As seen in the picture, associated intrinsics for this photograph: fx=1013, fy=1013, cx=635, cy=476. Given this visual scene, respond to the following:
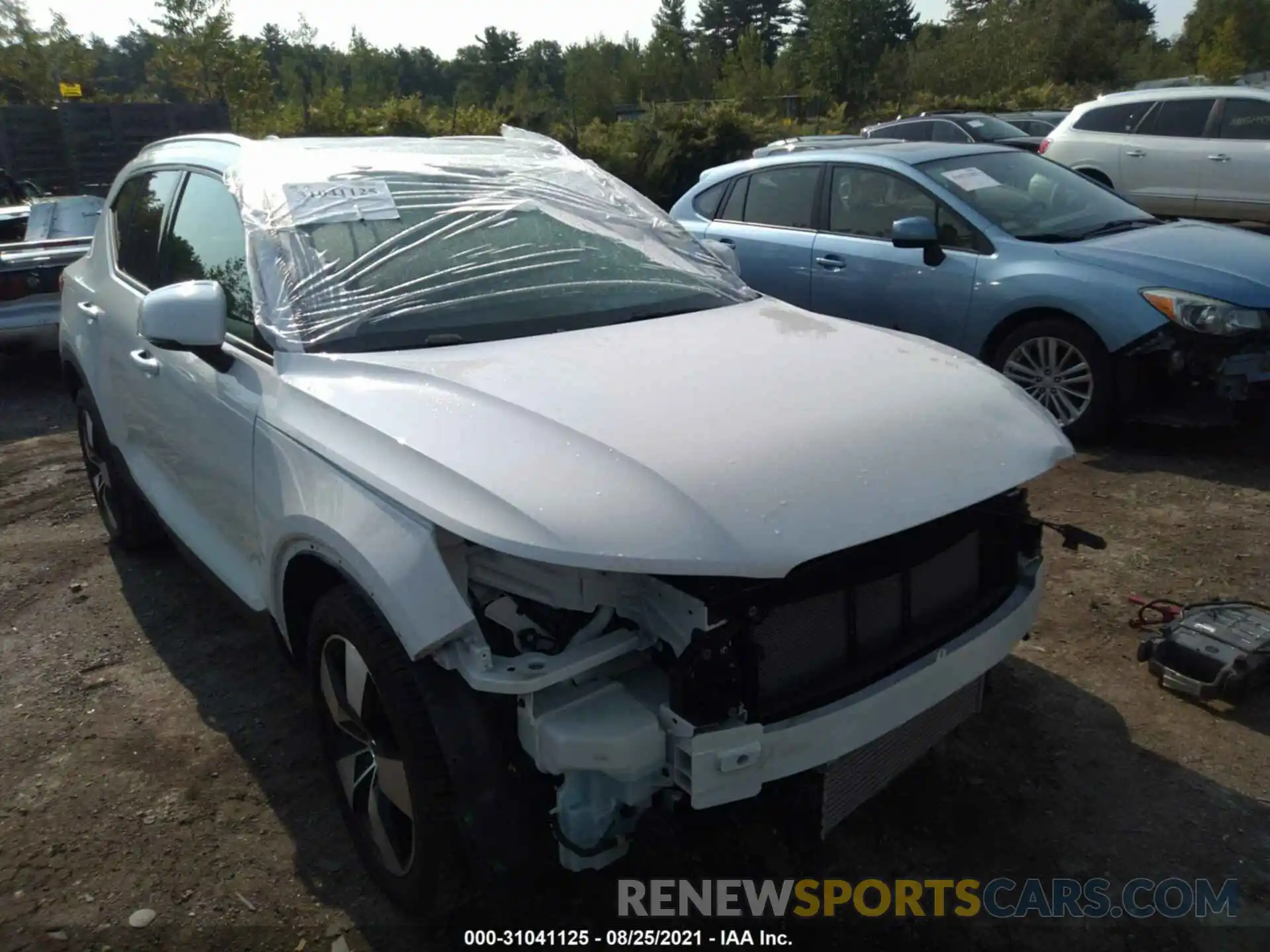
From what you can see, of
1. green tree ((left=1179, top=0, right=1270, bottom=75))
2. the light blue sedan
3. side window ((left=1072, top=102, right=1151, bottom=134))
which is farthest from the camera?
green tree ((left=1179, top=0, right=1270, bottom=75))

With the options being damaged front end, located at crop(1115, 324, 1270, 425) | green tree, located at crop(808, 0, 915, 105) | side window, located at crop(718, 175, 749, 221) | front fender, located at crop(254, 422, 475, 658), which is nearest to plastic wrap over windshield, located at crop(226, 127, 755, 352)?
front fender, located at crop(254, 422, 475, 658)

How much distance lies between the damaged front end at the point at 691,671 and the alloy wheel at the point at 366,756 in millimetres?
364

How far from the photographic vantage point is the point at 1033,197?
6180mm

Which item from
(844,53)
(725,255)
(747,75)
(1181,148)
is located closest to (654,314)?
(725,255)

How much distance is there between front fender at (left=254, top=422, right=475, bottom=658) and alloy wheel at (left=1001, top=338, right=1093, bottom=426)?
13.7 ft

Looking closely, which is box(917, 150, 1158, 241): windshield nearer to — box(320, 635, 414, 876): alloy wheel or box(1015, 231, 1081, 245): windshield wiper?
box(1015, 231, 1081, 245): windshield wiper

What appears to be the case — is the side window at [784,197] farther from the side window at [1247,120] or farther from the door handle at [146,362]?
the side window at [1247,120]

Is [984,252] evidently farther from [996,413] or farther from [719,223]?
[996,413]

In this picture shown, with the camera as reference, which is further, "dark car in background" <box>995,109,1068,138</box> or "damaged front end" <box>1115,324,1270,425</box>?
"dark car in background" <box>995,109,1068,138</box>

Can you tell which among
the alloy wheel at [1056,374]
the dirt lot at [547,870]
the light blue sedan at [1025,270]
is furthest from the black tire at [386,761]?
the alloy wheel at [1056,374]

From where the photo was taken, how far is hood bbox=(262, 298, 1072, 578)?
1.94 metres

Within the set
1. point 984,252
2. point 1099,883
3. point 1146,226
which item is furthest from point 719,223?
point 1099,883

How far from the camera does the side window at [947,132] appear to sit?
56.0ft

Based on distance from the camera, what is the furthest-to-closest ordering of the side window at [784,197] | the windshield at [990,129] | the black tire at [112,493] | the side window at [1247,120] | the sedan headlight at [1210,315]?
the windshield at [990,129] → the side window at [1247,120] → the side window at [784,197] → the sedan headlight at [1210,315] → the black tire at [112,493]
